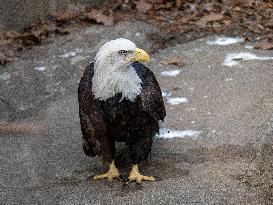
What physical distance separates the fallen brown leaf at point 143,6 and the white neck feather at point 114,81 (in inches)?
146

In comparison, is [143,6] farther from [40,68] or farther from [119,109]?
[119,109]

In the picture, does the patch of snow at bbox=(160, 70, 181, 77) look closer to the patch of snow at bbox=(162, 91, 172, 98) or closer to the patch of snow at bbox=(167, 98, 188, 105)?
the patch of snow at bbox=(162, 91, 172, 98)

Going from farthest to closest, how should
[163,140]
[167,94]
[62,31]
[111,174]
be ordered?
[62,31] → [167,94] → [163,140] → [111,174]

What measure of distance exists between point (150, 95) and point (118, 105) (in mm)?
276

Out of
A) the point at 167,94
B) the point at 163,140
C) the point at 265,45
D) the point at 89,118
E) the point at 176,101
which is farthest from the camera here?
the point at 265,45

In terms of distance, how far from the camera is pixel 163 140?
511 centimetres

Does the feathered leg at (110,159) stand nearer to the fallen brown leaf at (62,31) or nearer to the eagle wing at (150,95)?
the eagle wing at (150,95)

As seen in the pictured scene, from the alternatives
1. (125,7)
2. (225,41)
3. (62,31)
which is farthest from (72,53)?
(225,41)

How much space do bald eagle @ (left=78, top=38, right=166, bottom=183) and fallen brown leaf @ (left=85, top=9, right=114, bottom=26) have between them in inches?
120

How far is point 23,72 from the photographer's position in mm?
6539

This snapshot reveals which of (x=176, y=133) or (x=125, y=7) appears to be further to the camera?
(x=125, y=7)

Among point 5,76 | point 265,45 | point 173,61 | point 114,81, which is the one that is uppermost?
point 114,81

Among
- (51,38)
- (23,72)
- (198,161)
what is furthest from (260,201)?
(51,38)

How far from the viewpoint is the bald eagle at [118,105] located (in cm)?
430
